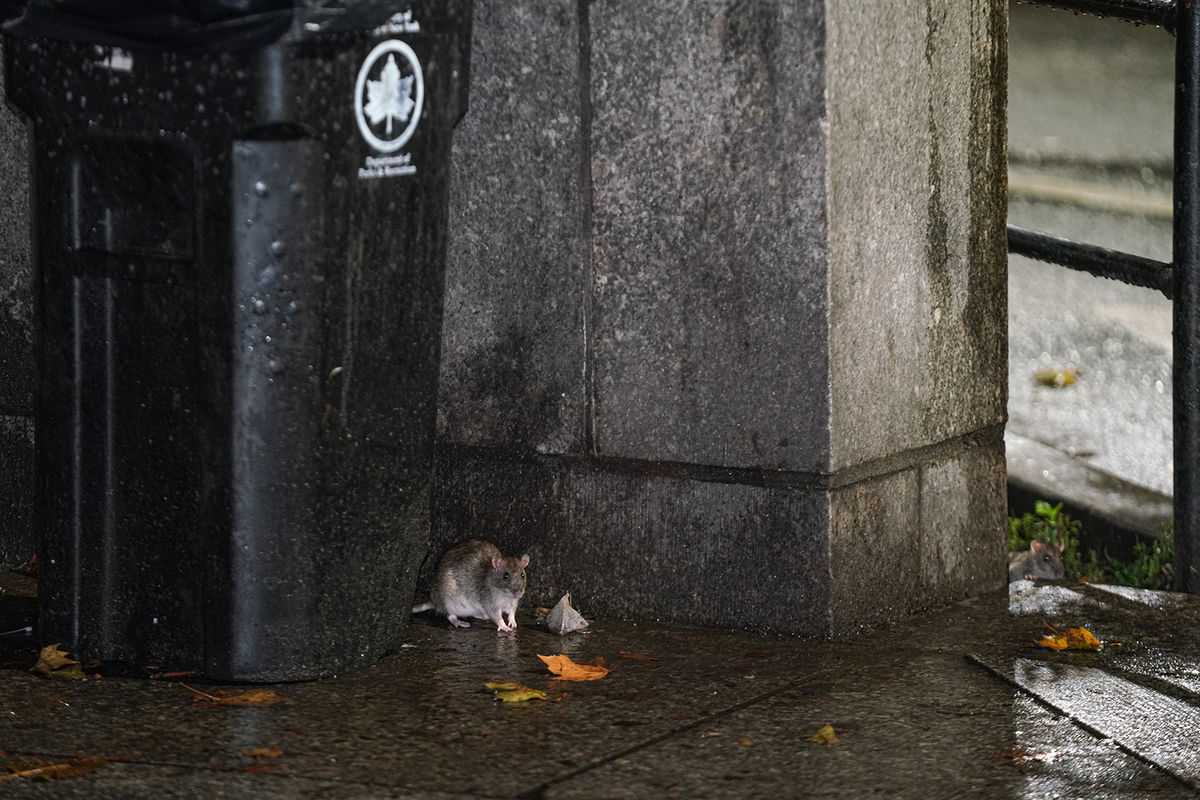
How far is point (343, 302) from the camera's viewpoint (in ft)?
12.1

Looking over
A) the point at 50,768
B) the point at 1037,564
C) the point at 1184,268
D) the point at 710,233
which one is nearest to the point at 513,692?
the point at 50,768

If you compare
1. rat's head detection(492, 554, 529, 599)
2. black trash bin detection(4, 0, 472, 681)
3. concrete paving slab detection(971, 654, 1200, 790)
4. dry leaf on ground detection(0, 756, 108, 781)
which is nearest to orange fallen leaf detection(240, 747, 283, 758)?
dry leaf on ground detection(0, 756, 108, 781)

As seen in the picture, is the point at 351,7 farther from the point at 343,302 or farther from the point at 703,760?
the point at 703,760

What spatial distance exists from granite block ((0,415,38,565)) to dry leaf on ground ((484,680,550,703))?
1954 millimetres

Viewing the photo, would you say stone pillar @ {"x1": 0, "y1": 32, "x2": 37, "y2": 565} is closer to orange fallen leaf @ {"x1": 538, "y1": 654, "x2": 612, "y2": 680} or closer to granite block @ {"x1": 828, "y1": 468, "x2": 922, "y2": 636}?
orange fallen leaf @ {"x1": 538, "y1": 654, "x2": 612, "y2": 680}

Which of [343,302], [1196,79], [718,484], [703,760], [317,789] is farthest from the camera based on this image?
[1196,79]

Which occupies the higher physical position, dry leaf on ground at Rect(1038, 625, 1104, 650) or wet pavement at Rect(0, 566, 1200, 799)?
dry leaf on ground at Rect(1038, 625, 1104, 650)

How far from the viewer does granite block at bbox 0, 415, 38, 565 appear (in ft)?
17.0

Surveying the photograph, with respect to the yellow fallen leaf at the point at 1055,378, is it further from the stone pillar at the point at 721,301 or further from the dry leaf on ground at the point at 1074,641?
the dry leaf on ground at the point at 1074,641

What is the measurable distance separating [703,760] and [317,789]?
751mm

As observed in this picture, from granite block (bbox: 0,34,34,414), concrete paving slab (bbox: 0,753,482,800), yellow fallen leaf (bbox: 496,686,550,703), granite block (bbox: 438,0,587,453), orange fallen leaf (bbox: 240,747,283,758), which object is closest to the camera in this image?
concrete paving slab (bbox: 0,753,482,800)

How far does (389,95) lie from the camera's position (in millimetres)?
3670

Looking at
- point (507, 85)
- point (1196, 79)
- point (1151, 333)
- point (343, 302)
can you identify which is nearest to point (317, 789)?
point (343, 302)

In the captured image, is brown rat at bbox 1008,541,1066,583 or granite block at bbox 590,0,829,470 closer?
granite block at bbox 590,0,829,470
